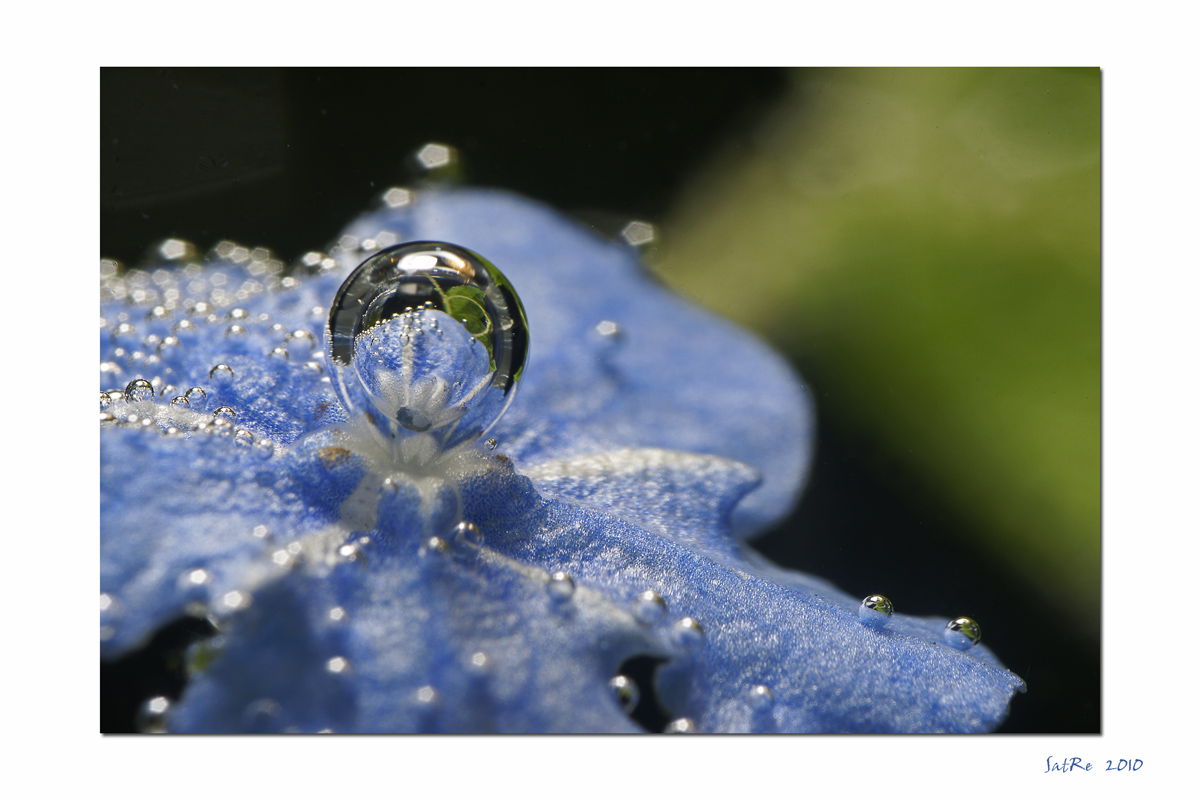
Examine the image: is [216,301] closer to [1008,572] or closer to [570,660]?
[570,660]

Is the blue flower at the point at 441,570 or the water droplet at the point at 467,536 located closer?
the blue flower at the point at 441,570

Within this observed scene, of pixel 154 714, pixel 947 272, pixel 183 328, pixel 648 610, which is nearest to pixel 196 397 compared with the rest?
pixel 183 328

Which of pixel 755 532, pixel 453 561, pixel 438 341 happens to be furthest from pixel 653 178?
pixel 453 561

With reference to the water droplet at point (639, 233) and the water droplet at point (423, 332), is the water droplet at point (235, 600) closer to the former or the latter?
the water droplet at point (423, 332)

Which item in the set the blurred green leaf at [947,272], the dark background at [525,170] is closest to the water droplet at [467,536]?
the dark background at [525,170]

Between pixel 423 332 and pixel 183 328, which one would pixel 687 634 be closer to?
pixel 423 332

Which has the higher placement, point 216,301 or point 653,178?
point 653,178
